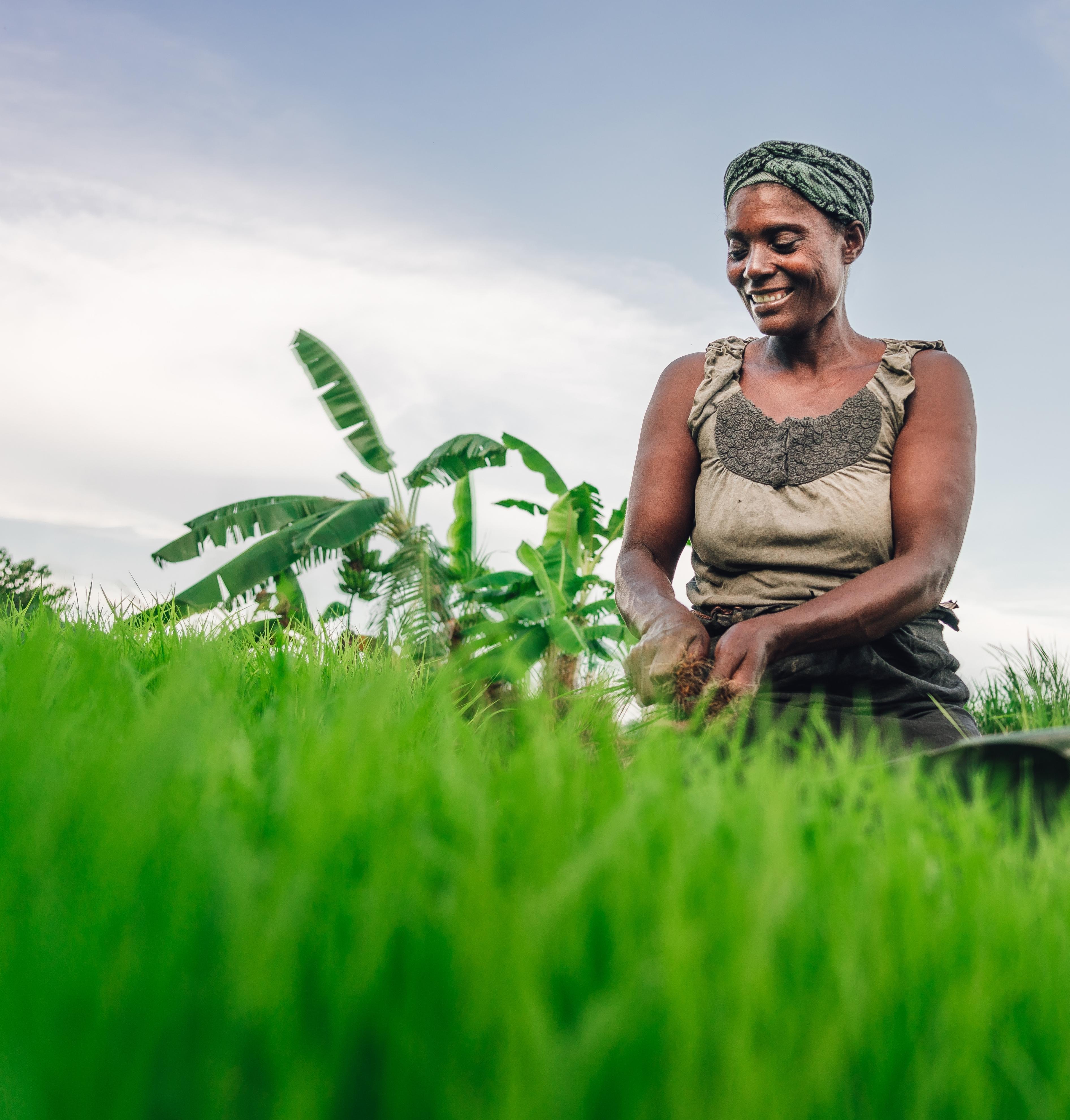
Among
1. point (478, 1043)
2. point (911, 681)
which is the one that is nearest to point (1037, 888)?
point (478, 1043)

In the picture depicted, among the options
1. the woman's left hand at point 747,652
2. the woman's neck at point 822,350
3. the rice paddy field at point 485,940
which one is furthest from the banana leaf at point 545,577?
the rice paddy field at point 485,940

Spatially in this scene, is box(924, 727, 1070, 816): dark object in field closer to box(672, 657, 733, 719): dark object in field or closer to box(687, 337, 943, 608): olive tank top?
box(672, 657, 733, 719): dark object in field

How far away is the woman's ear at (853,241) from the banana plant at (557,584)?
4.95 metres

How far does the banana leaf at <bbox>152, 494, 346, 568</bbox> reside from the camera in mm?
11336

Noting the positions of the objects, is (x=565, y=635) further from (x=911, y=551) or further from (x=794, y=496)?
(x=911, y=551)

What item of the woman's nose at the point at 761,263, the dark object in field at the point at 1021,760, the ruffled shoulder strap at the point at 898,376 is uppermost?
the woman's nose at the point at 761,263

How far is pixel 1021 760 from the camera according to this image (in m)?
1.05

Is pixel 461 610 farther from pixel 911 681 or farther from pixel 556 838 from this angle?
pixel 556 838

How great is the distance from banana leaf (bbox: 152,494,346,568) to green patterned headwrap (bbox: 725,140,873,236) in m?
9.54

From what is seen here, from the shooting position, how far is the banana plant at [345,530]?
10758 millimetres

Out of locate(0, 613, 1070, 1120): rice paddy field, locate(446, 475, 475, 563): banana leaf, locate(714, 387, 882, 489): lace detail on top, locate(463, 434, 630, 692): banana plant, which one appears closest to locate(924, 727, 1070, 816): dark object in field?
locate(0, 613, 1070, 1120): rice paddy field

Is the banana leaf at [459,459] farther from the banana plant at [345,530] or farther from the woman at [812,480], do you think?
the woman at [812,480]

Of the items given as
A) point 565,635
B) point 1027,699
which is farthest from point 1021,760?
point 565,635

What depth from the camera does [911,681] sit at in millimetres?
2293
